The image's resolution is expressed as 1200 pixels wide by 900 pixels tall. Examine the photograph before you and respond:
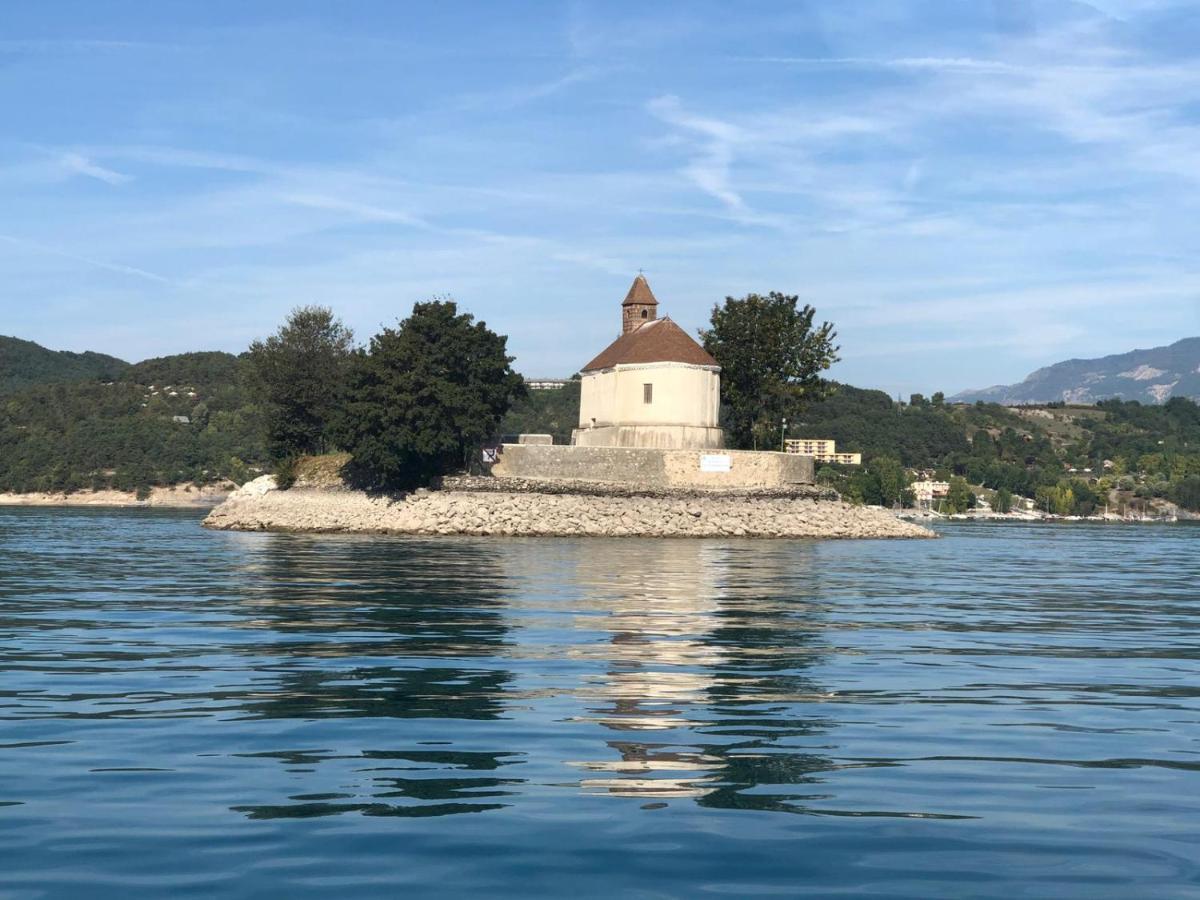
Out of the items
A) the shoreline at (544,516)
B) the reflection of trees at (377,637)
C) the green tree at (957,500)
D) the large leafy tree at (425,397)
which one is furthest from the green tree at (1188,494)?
the reflection of trees at (377,637)

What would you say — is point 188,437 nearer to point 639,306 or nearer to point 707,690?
point 639,306

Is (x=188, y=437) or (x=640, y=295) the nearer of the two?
(x=640, y=295)

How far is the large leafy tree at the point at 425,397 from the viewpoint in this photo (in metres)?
66.1

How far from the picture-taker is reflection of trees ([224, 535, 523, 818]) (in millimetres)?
9305

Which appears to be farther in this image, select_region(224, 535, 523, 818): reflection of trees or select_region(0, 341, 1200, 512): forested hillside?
select_region(0, 341, 1200, 512): forested hillside

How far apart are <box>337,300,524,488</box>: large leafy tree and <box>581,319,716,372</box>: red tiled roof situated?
7.34 metres

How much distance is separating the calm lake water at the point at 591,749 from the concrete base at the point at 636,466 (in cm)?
4401

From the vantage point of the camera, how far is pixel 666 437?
72.3 metres

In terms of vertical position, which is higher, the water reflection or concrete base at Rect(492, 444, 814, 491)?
concrete base at Rect(492, 444, 814, 491)


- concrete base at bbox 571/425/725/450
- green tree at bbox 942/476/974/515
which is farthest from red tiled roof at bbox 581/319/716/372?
green tree at bbox 942/476/974/515

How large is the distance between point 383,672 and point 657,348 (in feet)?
193

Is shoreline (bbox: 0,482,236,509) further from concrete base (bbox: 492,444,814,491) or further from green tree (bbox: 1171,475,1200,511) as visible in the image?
green tree (bbox: 1171,475,1200,511)

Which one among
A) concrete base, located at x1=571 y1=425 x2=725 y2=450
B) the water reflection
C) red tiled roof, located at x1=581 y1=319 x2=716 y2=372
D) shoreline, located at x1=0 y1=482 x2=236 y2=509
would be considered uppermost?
red tiled roof, located at x1=581 y1=319 x2=716 y2=372

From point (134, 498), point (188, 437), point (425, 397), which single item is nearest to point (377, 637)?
point (425, 397)
